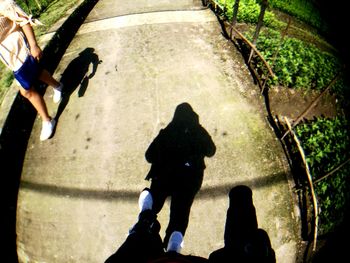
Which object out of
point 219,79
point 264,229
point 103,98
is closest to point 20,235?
point 103,98

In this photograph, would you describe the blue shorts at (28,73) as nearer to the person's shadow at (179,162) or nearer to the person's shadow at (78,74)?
the person's shadow at (78,74)

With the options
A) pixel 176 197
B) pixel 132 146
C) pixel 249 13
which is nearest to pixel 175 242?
pixel 176 197

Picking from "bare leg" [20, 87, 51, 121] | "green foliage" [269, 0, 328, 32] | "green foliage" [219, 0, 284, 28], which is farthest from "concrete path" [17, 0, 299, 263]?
"green foliage" [269, 0, 328, 32]

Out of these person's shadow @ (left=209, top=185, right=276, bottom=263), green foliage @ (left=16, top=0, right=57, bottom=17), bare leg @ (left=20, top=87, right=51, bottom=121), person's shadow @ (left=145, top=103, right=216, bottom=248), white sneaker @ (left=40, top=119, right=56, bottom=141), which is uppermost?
green foliage @ (left=16, top=0, right=57, bottom=17)

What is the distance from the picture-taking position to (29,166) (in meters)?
3.80

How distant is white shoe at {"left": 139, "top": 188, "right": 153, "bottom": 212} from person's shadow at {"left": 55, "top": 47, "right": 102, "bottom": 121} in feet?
6.71

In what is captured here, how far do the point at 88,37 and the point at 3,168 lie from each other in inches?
130

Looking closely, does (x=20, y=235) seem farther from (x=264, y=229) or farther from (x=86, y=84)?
(x=264, y=229)

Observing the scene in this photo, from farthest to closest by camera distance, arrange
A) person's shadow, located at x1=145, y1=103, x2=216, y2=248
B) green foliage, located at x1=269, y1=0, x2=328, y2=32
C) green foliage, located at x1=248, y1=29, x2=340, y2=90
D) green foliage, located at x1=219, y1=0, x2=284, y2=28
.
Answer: green foliage, located at x1=269, y1=0, x2=328, y2=32 → green foliage, located at x1=219, y1=0, x2=284, y2=28 → green foliage, located at x1=248, y1=29, x2=340, y2=90 → person's shadow, located at x1=145, y1=103, x2=216, y2=248

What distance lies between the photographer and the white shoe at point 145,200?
320cm

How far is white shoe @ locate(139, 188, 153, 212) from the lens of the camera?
3.20 m

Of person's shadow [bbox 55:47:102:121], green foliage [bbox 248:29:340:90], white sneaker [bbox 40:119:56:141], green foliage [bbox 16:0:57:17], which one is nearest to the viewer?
white sneaker [bbox 40:119:56:141]

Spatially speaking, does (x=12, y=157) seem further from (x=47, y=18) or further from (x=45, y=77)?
(x=47, y=18)

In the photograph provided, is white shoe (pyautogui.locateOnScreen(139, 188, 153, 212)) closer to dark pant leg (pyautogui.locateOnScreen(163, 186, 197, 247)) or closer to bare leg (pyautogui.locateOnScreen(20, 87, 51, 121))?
dark pant leg (pyautogui.locateOnScreen(163, 186, 197, 247))
